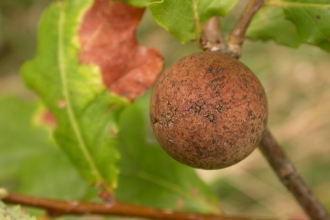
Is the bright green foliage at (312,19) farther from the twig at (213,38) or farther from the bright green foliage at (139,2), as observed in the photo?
the bright green foliage at (139,2)

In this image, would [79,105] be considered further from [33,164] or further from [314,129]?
[314,129]

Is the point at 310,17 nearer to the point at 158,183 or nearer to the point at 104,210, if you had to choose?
the point at 104,210

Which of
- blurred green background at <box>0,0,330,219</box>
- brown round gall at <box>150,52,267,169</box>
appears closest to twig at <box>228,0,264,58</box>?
brown round gall at <box>150,52,267,169</box>

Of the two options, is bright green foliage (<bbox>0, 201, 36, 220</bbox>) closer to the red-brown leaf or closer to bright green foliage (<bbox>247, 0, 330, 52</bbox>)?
the red-brown leaf

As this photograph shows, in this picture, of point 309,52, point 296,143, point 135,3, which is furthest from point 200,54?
point 309,52

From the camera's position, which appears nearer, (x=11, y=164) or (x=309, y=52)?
(x=11, y=164)

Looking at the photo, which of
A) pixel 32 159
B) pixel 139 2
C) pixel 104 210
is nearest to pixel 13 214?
pixel 104 210
